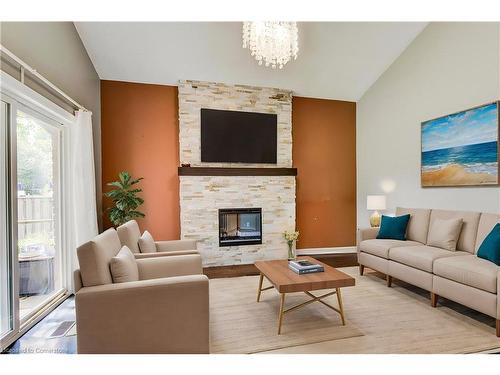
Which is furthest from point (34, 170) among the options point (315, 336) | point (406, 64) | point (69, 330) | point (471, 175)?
point (406, 64)

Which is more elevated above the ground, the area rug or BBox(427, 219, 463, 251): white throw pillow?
BBox(427, 219, 463, 251): white throw pillow

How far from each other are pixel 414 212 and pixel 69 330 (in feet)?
14.1

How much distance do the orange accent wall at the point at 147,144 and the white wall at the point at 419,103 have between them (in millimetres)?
3549

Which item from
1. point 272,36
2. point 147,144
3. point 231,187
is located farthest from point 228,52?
point 231,187

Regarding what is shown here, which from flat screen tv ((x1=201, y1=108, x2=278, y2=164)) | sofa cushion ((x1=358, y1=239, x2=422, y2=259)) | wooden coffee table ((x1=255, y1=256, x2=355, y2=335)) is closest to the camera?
wooden coffee table ((x1=255, y1=256, x2=355, y2=335))

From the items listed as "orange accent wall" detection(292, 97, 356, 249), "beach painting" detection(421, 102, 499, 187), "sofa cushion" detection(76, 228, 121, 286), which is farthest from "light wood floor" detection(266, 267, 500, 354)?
"orange accent wall" detection(292, 97, 356, 249)

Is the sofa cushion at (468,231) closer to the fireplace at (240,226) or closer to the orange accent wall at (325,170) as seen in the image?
the orange accent wall at (325,170)

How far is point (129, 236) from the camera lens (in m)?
2.87

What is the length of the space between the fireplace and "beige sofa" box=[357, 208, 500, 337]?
1.72 metres

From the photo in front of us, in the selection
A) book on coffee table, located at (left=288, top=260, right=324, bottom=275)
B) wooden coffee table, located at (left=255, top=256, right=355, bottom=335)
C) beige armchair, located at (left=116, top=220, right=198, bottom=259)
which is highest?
beige armchair, located at (left=116, top=220, right=198, bottom=259)

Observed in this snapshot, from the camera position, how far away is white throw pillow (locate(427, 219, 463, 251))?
3.28 m

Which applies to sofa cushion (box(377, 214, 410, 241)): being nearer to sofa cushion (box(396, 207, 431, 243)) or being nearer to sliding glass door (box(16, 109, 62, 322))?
sofa cushion (box(396, 207, 431, 243))

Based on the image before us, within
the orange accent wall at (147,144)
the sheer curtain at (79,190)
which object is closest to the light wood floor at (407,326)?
the sheer curtain at (79,190)
